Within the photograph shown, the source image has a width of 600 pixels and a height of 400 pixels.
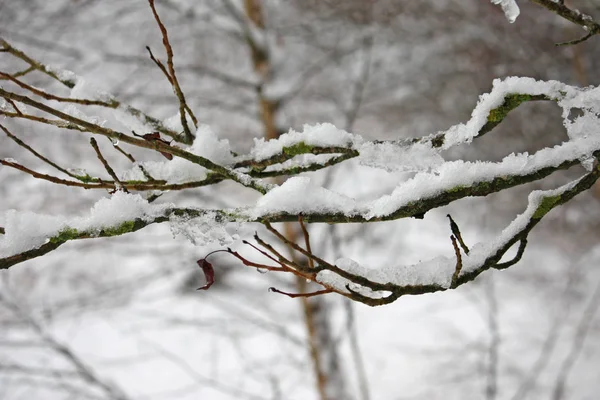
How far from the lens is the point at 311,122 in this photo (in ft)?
14.1

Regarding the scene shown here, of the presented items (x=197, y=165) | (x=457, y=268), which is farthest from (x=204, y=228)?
(x=457, y=268)

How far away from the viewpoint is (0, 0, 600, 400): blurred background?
10.7 feet

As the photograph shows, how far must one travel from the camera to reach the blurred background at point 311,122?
3.26 m

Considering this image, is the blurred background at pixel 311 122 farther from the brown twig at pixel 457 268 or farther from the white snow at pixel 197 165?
the brown twig at pixel 457 268

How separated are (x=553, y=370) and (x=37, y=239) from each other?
22.2ft

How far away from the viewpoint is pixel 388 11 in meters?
3.78

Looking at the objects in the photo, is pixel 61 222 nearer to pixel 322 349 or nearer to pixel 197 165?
pixel 197 165

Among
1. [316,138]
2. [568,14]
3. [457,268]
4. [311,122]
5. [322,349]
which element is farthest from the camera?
[311,122]

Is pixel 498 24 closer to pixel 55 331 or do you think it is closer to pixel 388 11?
pixel 388 11

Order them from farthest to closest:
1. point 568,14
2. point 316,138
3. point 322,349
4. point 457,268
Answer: point 322,349 < point 316,138 < point 568,14 < point 457,268

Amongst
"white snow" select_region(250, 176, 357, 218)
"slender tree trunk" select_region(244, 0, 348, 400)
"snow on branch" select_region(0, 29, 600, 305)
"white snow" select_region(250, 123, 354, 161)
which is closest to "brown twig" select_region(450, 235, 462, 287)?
"snow on branch" select_region(0, 29, 600, 305)

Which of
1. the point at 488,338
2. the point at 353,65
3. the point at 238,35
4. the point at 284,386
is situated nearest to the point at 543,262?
the point at 488,338

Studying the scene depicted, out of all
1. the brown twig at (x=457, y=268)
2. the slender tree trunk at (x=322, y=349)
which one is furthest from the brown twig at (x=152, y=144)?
the slender tree trunk at (x=322, y=349)

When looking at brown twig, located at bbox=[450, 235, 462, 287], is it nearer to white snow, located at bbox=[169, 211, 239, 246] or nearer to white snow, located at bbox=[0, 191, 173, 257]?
white snow, located at bbox=[169, 211, 239, 246]
